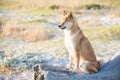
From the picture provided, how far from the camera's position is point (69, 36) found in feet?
26.7

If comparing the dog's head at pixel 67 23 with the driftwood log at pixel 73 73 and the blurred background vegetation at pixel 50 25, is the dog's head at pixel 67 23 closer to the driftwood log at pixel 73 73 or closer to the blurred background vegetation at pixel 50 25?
the driftwood log at pixel 73 73

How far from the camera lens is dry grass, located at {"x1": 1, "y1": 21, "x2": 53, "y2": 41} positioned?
52.0 feet

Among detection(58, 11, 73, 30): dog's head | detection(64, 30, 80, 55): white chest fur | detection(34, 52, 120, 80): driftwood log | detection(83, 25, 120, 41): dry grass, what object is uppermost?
detection(58, 11, 73, 30): dog's head

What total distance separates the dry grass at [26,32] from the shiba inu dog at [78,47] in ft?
25.0

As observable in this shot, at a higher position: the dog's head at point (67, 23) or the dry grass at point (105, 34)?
the dog's head at point (67, 23)

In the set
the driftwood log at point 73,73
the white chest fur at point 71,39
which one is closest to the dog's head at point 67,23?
the white chest fur at point 71,39

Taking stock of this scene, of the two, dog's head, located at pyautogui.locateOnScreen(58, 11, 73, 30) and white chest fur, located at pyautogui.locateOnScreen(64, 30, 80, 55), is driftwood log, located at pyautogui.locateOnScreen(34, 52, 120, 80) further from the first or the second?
dog's head, located at pyautogui.locateOnScreen(58, 11, 73, 30)

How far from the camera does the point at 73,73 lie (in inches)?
302

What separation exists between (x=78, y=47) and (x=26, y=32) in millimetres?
8669

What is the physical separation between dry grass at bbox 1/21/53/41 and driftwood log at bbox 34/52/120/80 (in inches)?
314

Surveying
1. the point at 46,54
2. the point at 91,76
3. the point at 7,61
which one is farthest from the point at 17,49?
the point at 91,76

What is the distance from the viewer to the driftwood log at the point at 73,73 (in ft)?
23.7

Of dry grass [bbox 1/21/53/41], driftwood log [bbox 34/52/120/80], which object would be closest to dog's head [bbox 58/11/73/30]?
driftwood log [bbox 34/52/120/80]

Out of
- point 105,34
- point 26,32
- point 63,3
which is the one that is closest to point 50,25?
point 26,32
